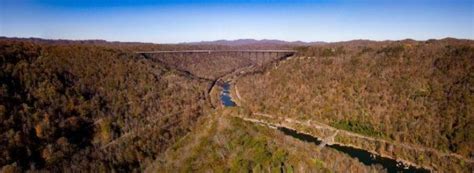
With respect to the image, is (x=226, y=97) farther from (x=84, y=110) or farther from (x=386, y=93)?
(x=386, y=93)

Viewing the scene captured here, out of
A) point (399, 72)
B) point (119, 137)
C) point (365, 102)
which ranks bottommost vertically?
point (119, 137)

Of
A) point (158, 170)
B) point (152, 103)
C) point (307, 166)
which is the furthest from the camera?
point (152, 103)

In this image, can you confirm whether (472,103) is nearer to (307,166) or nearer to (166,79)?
(307,166)

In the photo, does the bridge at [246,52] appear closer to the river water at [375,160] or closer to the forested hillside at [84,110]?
the forested hillside at [84,110]

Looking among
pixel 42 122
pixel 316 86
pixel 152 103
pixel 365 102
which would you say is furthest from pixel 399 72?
pixel 42 122

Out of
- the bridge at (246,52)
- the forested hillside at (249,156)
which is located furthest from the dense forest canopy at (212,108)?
the bridge at (246,52)

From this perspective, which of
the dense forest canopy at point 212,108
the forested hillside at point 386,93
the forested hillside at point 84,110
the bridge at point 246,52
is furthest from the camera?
the bridge at point 246,52

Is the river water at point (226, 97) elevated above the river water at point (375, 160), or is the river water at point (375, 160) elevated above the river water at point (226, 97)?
the river water at point (226, 97)
